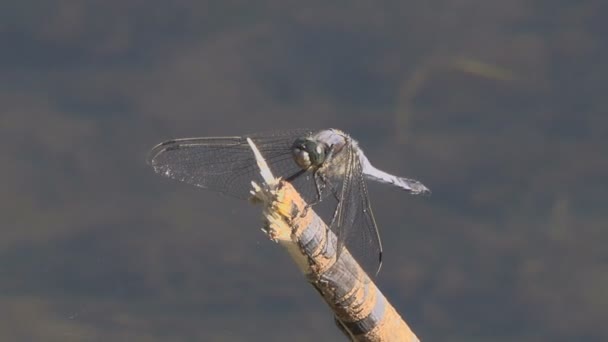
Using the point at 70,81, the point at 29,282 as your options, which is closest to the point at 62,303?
the point at 29,282

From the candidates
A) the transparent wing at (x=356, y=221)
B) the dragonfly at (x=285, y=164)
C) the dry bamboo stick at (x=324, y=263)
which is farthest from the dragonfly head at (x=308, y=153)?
the dry bamboo stick at (x=324, y=263)

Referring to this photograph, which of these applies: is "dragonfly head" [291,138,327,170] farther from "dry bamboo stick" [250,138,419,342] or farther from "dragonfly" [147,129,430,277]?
"dry bamboo stick" [250,138,419,342]

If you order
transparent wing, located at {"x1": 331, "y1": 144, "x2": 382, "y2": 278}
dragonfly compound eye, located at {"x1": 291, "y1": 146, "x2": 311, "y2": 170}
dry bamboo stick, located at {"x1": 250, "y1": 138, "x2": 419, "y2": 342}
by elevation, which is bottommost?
dry bamboo stick, located at {"x1": 250, "y1": 138, "x2": 419, "y2": 342}

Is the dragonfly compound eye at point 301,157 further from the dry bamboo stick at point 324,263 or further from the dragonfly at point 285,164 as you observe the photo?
the dry bamboo stick at point 324,263

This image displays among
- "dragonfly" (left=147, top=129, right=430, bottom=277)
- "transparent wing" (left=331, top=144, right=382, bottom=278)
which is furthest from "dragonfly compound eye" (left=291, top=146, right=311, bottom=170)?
"transparent wing" (left=331, top=144, right=382, bottom=278)

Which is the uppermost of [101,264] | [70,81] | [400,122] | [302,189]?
[70,81]

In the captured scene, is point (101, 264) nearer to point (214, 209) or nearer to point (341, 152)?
point (214, 209)

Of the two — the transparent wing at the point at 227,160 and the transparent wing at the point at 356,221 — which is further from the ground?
the transparent wing at the point at 227,160
